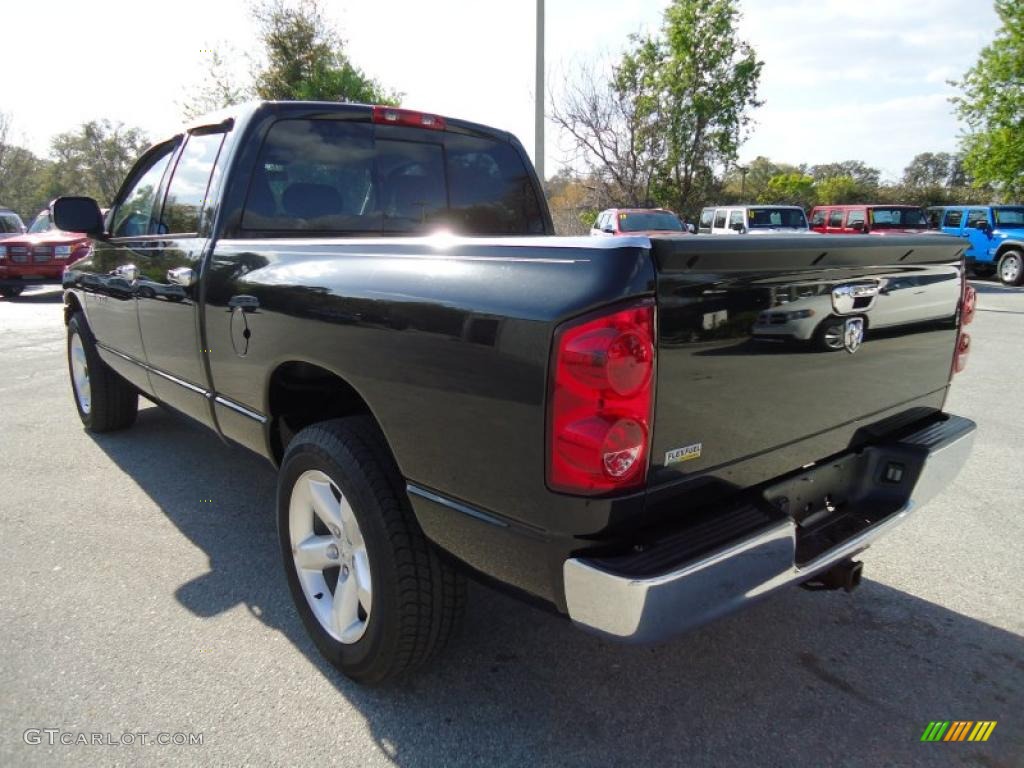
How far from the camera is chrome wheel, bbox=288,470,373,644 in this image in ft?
7.66

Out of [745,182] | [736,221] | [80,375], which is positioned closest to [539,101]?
[736,221]

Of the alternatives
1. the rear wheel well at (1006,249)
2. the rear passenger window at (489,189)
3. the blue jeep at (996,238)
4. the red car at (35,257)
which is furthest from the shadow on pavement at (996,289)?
the red car at (35,257)

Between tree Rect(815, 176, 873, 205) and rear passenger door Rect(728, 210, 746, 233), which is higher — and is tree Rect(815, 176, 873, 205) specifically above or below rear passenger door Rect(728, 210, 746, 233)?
above

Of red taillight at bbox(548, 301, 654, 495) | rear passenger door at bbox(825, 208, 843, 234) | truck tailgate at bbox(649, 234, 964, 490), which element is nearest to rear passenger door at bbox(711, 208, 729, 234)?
rear passenger door at bbox(825, 208, 843, 234)

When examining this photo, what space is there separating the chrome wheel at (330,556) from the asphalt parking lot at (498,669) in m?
0.23

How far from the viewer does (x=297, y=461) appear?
8.13 ft

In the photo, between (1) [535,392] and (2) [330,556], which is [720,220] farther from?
(1) [535,392]

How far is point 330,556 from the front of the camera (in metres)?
2.46

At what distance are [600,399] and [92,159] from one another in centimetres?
6295

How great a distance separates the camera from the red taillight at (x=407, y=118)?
344 cm

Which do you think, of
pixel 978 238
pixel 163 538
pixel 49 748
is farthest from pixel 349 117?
pixel 978 238

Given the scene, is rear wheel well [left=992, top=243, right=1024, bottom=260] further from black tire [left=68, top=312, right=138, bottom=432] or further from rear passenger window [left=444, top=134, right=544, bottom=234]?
black tire [left=68, top=312, right=138, bottom=432]

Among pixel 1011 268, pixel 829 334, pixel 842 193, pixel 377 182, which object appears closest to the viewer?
pixel 829 334

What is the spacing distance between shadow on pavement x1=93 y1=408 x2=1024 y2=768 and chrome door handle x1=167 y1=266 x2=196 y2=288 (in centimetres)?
131
